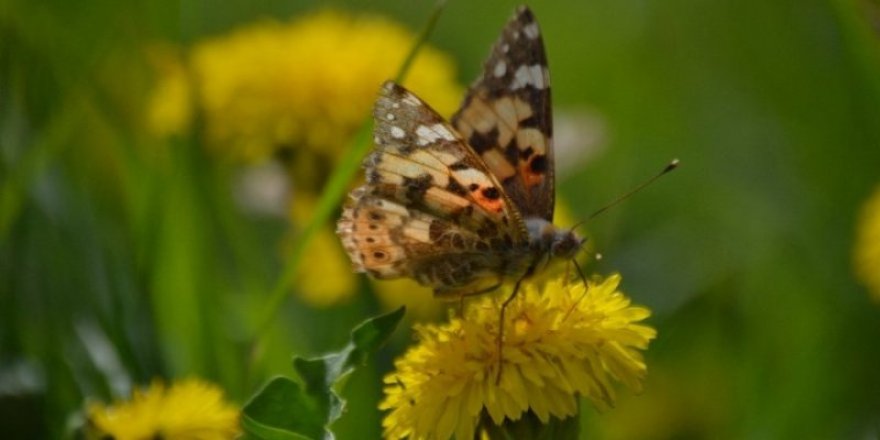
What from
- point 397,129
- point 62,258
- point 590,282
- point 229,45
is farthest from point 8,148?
point 590,282

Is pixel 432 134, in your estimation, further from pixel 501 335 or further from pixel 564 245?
pixel 501 335

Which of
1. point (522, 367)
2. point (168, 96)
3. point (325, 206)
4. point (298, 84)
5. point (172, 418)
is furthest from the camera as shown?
point (168, 96)

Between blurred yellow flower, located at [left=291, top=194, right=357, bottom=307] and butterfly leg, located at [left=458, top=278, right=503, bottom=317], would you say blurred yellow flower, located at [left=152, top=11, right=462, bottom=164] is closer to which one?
blurred yellow flower, located at [left=291, top=194, right=357, bottom=307]

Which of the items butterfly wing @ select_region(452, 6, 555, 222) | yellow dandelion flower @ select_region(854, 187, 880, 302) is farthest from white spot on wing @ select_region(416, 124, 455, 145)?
yellow dandelion flower @ select_region(854, 187, 880, 302)

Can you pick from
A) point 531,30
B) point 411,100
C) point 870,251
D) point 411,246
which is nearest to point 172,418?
point 411,246

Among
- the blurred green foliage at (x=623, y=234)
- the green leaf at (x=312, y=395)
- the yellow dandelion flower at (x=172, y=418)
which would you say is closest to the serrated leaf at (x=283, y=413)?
the green leaf at (x=312, y=395)

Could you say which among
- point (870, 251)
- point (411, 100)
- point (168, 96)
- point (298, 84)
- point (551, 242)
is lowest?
point (870, 251)

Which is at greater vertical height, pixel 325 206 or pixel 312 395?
pixel 325 206
